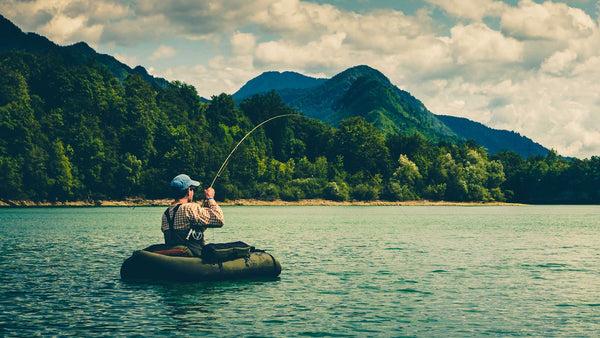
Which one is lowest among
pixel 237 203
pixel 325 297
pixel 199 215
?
pixel 325 297

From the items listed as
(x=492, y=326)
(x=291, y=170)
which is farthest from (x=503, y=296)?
(x=291, y=170)

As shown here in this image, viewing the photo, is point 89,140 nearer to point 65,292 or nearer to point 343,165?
point 343,165

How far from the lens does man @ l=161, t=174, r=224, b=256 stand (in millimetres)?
17922

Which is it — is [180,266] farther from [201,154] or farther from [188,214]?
[201,154]

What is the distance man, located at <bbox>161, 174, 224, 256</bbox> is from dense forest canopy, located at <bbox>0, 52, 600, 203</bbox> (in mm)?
98202

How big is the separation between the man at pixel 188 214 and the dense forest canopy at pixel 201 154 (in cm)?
9820

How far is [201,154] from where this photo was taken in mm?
131000

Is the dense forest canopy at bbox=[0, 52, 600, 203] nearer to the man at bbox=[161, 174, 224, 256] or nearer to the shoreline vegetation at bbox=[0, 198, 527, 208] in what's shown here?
the shoreline vegetation at bbox=[0, 198, 527, 208]

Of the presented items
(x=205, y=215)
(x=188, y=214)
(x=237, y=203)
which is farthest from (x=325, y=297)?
(x=237, y=203)

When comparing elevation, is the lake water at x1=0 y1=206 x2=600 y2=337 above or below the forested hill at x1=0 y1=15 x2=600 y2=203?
below

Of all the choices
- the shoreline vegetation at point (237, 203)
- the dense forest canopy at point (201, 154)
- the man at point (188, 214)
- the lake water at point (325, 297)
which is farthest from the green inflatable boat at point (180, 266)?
the shoreline vegetation at point (237, 203)

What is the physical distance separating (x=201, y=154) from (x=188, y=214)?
114 meters

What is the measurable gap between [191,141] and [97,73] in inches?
1085

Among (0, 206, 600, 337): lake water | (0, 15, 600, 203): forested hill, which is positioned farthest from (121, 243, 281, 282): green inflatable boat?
(0, 15, 600, 203): forested hill
